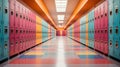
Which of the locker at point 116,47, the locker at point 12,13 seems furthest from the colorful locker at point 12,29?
the locker at point 116,47

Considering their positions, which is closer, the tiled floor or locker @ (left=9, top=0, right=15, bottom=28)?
the tiled floor

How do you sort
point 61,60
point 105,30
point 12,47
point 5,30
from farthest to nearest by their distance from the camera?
point 105,30 < point 12,47 < point 61,60 < point 5,30

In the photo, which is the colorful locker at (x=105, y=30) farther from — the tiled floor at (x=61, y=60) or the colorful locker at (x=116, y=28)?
the colorful locker at (x=116, y=28)

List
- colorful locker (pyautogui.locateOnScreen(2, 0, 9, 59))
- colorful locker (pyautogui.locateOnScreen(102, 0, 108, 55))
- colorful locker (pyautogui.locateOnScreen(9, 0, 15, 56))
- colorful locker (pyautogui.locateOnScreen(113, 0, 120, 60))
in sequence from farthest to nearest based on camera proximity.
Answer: colorful locker (pyautogui.locateOnScreen(102, 0, 108, 55)) < colorful locker (pyautogui.locateOnScreen(9, 0, 15, 56)) < colorful locker (pyautogui.locateOnScreen(113, 0, 120, 60)) < colorful locker (pyautogui.locateOnScreen(2, 0, 9, 59))

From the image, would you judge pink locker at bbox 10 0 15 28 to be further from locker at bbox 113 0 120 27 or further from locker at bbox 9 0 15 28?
locker at bbox 113 0 120 27

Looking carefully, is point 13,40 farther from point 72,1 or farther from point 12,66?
point 72,1

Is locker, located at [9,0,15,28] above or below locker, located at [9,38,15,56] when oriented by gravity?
above

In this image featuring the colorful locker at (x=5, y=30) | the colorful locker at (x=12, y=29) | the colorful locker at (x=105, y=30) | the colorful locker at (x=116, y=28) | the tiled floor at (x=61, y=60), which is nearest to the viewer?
the tiled floor at (x=61, y=60)

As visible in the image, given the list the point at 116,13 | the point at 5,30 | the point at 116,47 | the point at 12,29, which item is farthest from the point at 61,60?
the point at 116,13

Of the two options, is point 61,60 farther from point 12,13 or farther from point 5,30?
point 12,13

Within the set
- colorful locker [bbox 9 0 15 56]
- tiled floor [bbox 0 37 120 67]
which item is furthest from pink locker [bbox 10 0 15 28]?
tiled floor [bbox 0 37 120 67]

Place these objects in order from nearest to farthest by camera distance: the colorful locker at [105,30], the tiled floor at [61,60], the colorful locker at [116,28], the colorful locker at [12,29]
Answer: the tiled floor at [61,60], the colorful locker at [116,28], the colorful locker at [12,29], the colorful locker at [105,30]

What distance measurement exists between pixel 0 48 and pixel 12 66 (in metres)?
0.82

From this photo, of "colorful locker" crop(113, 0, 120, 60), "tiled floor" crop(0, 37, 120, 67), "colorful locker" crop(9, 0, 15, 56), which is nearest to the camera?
"tiled floor" crop(0, 37, 120, 67)
